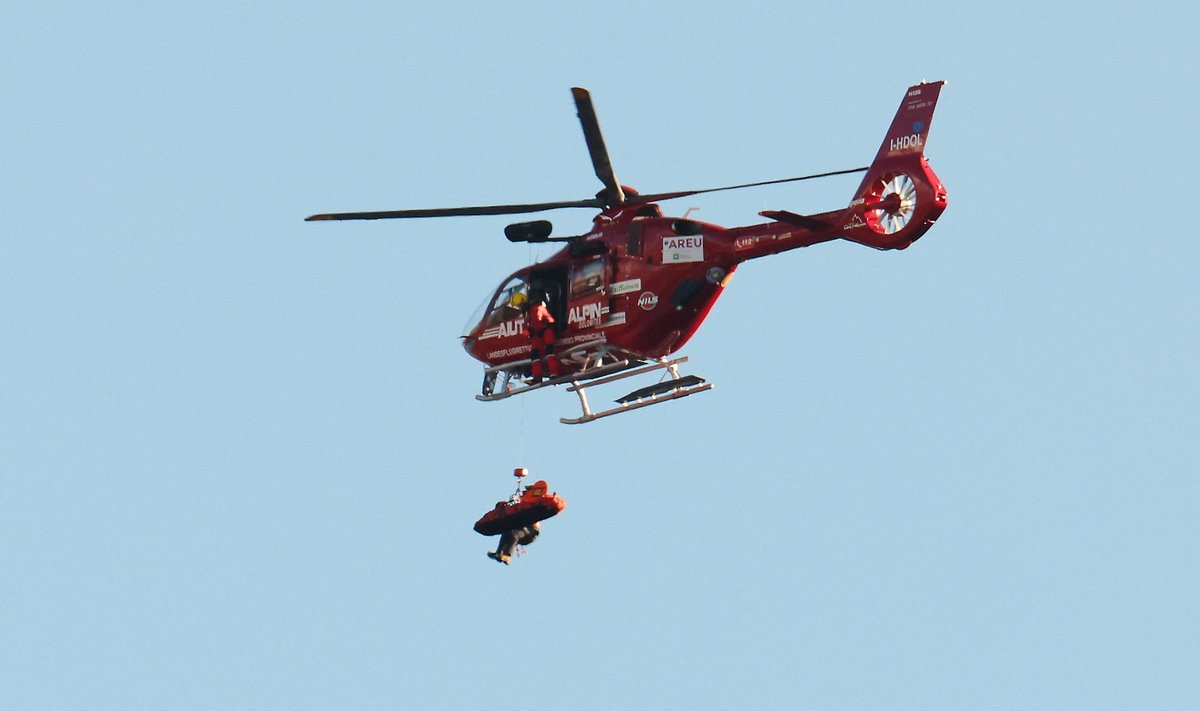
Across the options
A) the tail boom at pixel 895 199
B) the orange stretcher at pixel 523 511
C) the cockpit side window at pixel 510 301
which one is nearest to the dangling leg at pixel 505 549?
the orange stretcher at pixel 523 511

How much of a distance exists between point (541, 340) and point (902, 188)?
26.5 ft

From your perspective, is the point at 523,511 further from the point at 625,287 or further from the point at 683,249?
the point at 683,249

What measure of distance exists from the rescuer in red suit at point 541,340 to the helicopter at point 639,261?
0.05 metres

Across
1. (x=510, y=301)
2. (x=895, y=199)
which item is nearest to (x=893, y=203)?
(x=895, y=199)

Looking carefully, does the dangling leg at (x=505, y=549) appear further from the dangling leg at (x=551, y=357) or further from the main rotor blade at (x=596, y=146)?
the main rotor blade at (x=596, y=146)

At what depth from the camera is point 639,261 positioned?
41844mm

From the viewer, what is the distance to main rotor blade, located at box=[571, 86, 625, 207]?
132 feet

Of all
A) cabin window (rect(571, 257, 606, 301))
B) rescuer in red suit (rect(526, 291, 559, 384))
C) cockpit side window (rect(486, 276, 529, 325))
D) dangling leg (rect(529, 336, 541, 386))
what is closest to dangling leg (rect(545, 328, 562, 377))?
rescuer in red suit (rect(526, 291, 559, 384))

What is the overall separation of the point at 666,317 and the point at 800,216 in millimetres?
3629

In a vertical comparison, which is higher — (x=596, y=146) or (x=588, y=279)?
(x=596, y=146)

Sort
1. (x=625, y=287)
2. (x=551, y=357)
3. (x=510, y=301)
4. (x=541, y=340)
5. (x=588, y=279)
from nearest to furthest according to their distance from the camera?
1. (x=625, y=287)
2. (x=588, y=279)
3. (x=551, y=357)
4. (x=541, y=340)
5. (x=510, y=301)

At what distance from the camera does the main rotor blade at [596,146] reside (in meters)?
40.2

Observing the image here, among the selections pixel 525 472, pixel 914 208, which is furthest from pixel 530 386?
pixel 914 208

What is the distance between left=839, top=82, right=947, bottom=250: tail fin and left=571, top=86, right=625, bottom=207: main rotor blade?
4.73 metres
